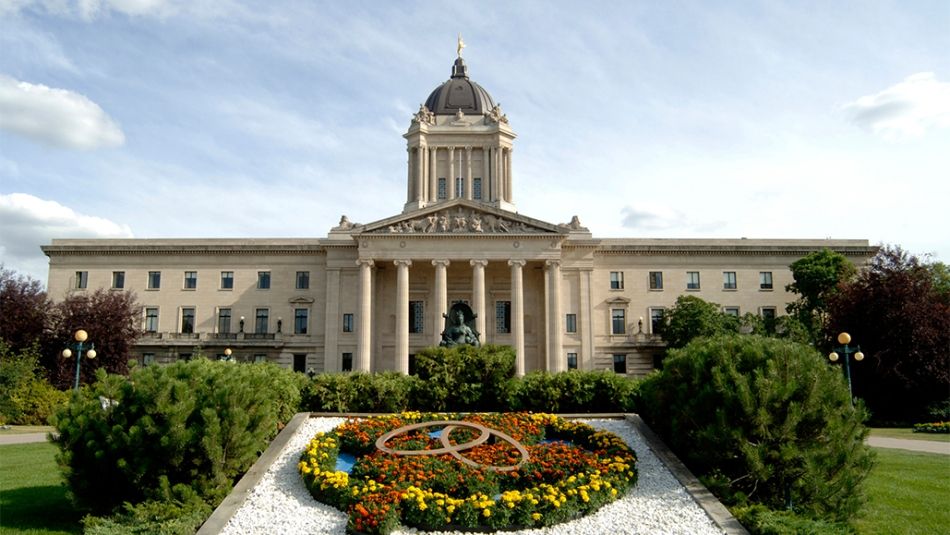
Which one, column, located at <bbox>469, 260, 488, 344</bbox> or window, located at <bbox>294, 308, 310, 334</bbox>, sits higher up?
column, located at <bbox>469, 260, 488, 344</bbox>

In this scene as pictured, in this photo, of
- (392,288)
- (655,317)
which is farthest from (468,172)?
(655,317)

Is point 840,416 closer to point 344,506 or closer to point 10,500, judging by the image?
point 344,506

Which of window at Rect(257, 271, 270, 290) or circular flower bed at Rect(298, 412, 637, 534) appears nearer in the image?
circular flower bed at Rect(298, 412, 637, 534)

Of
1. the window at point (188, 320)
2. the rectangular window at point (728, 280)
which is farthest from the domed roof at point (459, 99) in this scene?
the window at point (188, 320)

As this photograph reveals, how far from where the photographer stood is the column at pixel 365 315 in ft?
177

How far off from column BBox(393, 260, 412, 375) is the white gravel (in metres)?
37.8

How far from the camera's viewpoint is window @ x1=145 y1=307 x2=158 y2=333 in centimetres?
6059

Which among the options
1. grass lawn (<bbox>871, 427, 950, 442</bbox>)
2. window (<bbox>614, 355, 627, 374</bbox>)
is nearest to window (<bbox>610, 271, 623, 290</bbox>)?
window (<bbox>614, 355, 627, 374</bbox>)

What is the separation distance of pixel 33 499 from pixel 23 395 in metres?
25.6

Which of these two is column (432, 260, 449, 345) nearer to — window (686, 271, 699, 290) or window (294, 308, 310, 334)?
window (294, 308, 310, 334)

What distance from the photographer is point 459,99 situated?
255 feet

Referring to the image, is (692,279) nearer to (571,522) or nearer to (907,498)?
(907,498)

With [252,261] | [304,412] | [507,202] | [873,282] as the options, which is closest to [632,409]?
[304,412]

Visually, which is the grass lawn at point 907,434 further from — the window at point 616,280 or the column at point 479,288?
the column at point 479,288
